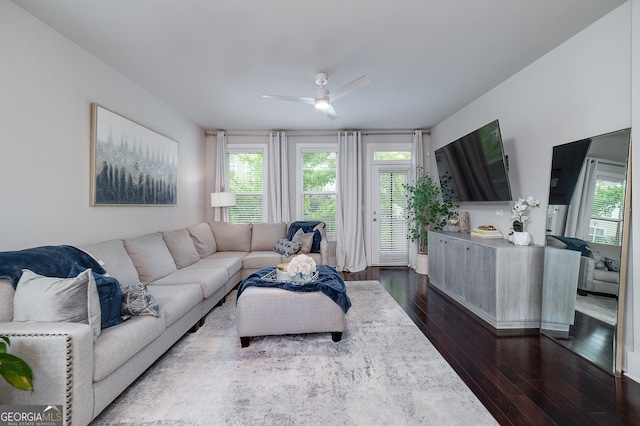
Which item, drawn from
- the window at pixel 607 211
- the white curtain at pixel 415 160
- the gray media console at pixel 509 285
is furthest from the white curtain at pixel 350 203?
the window at pixel 607 211

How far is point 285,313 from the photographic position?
2.44 metres

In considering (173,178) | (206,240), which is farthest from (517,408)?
(173,178)

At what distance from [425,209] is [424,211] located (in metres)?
0.04

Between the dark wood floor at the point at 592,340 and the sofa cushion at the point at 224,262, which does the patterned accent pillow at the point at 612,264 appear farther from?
the sofa cushion at the point at 224,262

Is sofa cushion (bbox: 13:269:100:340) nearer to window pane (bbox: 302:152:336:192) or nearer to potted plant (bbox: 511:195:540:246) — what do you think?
potted plant (bbox: 511:195:540:246)

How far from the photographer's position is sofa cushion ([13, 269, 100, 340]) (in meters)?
1.53

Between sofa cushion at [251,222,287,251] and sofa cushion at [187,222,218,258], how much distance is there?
68 centimetres

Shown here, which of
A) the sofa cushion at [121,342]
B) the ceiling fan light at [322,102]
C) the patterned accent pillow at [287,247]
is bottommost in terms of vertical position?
the sofa cushion at [121,342]

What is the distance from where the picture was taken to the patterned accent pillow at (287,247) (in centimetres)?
433

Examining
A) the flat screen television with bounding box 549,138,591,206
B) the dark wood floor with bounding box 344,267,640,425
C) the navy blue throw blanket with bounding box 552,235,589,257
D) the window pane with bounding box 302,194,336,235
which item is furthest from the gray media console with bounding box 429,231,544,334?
the window pane with bounding box 302,194,336,235

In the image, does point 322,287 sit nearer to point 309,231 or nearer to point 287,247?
point 287,247

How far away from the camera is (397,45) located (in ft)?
8.52

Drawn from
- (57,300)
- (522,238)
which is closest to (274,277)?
(57,300)

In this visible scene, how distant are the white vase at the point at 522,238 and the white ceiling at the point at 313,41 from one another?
6.08 ft
